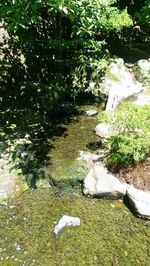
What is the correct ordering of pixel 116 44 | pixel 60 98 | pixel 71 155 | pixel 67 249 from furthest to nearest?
pixel 116 44 < pixel 60 98 < pixel 71 155 < pixel 67 249

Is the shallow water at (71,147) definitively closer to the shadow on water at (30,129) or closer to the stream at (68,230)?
the stream at (68,230)

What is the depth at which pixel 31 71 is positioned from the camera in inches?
497

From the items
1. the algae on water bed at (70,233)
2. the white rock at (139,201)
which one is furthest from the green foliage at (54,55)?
the white rock at (139,201)

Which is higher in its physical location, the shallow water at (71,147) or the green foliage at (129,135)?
the green foliage at (129,135)

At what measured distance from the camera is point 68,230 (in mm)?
7496

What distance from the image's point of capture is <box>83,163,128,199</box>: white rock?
327 inches

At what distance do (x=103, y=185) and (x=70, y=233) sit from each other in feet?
5.17

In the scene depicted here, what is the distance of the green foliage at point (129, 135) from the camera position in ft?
28.1

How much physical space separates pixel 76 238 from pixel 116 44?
36.6 feet

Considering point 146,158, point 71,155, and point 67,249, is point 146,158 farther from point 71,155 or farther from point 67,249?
point 67,249

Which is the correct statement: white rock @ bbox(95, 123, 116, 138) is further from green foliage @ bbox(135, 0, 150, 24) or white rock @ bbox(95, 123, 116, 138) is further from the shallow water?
green foliage @ bbox(135, 0, 150, 24)

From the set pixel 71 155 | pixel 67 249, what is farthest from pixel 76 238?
pixel 71 155

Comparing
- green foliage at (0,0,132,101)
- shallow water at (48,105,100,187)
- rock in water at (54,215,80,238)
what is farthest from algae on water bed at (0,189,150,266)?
green foliage at (0,0,132,101)

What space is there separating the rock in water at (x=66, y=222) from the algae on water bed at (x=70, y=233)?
117mm
